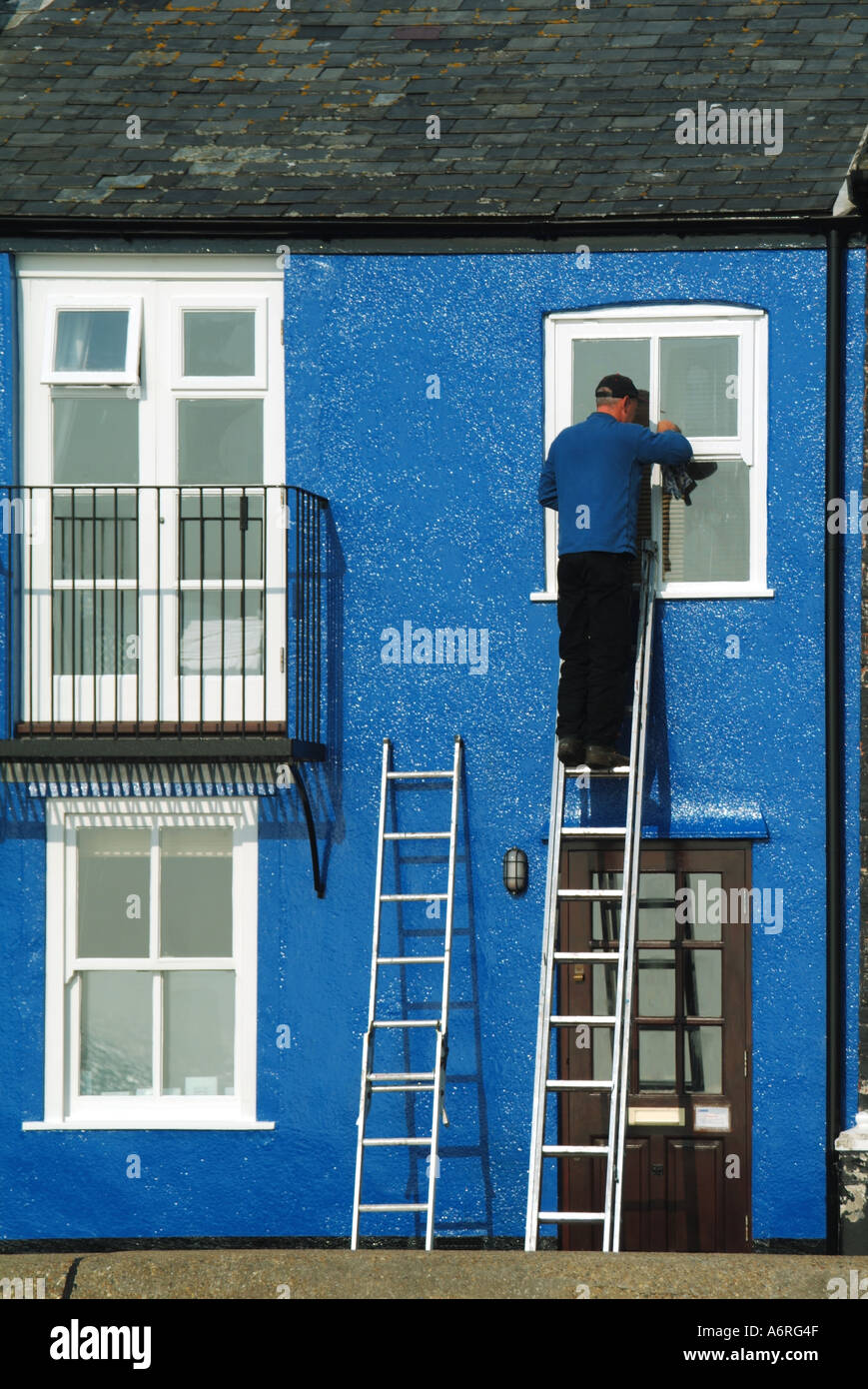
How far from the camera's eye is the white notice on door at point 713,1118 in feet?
32.8

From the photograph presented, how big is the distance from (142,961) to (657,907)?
2.76 m

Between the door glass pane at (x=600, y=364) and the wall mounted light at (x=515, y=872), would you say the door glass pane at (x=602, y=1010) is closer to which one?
the wall mounted light at (x=515, y=872)

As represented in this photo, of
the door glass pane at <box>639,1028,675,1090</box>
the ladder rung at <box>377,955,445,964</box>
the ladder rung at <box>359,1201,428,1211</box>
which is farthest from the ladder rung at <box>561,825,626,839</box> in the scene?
the ladder rung at <box>359,1201,428,1211</box>

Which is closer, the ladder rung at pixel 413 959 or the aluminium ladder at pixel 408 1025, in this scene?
the aluminium ladder at pixel 408 1025

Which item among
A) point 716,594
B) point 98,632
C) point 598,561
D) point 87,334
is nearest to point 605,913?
point 716,594

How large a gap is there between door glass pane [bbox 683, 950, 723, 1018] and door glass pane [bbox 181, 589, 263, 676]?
109 inches

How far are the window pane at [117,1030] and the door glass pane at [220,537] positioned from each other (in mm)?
2216

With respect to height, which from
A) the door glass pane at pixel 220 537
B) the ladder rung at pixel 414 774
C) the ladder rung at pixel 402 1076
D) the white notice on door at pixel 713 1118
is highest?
the door glass pane at pixel 220 537

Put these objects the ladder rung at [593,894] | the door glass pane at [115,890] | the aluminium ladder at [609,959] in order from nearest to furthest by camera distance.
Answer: the aluminium ladder at [609,959] → the ladder rung at [593,894] → the door glass pane at [115,890]

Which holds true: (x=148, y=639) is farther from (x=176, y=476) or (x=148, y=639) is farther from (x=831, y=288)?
(x=831, y=288)

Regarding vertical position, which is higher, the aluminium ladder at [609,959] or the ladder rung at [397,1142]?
the aluminium ladder at [609,959]

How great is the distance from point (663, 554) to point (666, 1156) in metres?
3.14

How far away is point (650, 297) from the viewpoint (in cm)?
1023

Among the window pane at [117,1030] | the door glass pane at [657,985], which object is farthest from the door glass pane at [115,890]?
the door glass pane at [657,985]
